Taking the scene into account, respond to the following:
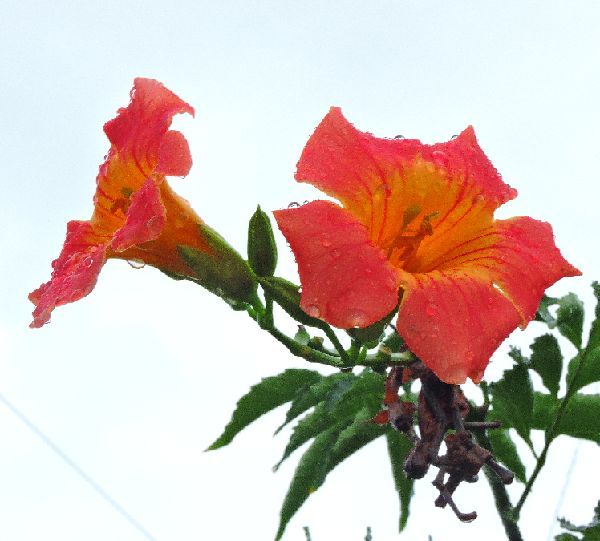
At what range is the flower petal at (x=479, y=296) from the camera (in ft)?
6.15

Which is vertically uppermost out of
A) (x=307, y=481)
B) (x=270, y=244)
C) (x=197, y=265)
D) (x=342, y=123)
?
(x=342, y=123)

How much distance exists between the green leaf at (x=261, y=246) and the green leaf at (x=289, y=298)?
0.07 metres

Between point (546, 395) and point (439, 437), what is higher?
point (546, 395)

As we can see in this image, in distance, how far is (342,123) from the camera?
2.20 m

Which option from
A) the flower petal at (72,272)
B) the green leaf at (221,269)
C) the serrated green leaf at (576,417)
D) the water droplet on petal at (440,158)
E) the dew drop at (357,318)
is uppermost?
the water droplet on petal at (440,158)

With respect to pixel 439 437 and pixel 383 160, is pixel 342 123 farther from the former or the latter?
pixel 439 437

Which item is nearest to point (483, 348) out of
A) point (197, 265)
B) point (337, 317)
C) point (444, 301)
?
point (444, 301)

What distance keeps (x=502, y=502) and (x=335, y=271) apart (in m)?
1.16

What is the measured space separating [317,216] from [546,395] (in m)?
1.39

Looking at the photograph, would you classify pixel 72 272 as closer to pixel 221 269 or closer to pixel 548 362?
pixel 221 269

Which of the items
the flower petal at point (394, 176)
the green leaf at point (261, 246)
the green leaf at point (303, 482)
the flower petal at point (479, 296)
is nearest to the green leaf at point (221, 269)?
the green leaf at point (261, 246)

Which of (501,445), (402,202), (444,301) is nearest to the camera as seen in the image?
(444,301)

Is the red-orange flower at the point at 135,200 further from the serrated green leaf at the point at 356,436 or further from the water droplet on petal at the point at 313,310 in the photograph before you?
the serrated green leaf at the point at 356,436

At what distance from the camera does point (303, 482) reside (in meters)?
2.73
